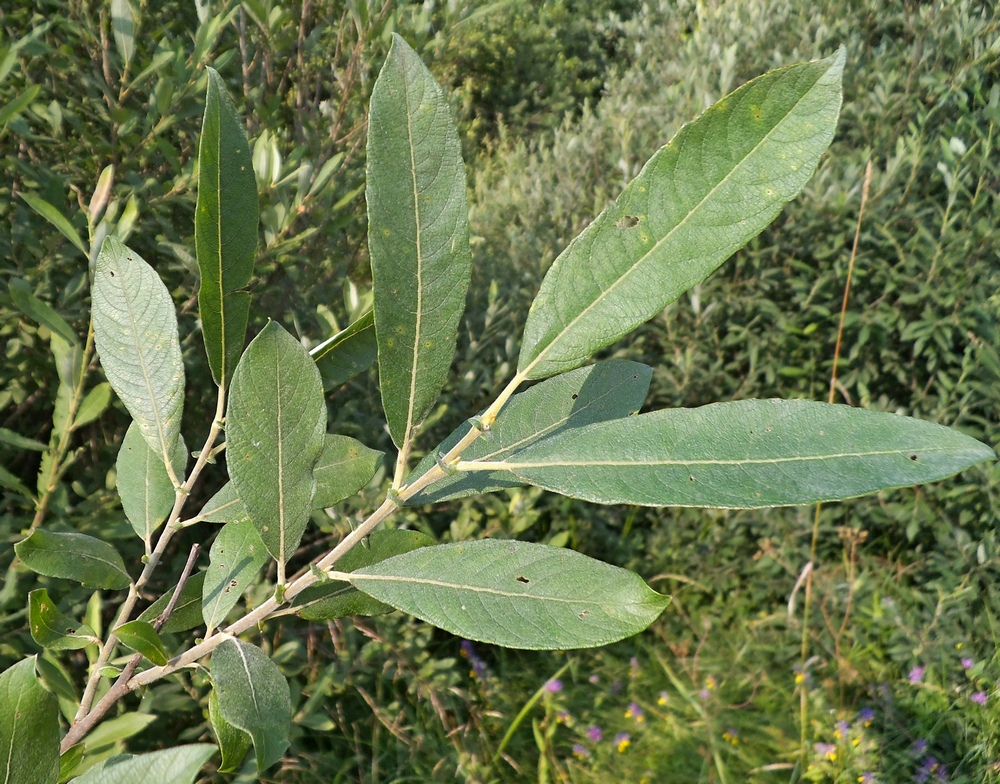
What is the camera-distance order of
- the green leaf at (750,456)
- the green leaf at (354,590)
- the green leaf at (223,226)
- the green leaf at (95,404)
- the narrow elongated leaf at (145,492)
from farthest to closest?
the green leaf at (95,404) < the narrow elongated leaf at (145,492) < the green leaf at (354,590) < the green leaf at (223,226) < the green leaf at (750,456)

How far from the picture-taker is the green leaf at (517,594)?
0.49m

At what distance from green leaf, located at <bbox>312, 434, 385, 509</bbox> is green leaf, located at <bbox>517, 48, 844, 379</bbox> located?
27 centimetres

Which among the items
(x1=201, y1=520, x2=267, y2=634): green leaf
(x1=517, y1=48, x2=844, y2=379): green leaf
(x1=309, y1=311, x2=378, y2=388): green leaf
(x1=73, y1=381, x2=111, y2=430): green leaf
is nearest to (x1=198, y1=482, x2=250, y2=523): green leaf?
(x1=201, y1=520, x2=267, y2=634): green leaf

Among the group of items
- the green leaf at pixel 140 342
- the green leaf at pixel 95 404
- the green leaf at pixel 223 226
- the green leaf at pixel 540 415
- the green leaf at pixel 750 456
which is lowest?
the green leaf at pixel 95 404

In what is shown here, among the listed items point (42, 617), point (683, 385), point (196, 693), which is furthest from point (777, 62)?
point (42, 617)

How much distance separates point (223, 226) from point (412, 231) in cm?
15

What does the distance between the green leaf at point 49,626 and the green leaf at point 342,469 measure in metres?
0.25

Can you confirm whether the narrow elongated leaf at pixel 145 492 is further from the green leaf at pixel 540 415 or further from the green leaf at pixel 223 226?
the green leaf at pixel 540 415

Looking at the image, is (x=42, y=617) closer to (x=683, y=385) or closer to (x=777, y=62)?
(x=683, y=385)

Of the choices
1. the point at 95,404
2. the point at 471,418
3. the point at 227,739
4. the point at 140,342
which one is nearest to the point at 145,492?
the point at 140,342

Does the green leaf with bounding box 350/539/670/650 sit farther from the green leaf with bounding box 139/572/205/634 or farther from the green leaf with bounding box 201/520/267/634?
the green leaf with bounding box 139/572/205/634

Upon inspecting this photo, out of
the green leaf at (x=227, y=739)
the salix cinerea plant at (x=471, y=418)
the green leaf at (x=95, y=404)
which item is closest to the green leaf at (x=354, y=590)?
the salix cinerea plant at (x=471, y=418)

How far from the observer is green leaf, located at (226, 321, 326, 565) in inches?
20.8

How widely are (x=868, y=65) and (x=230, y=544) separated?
4.15 m
